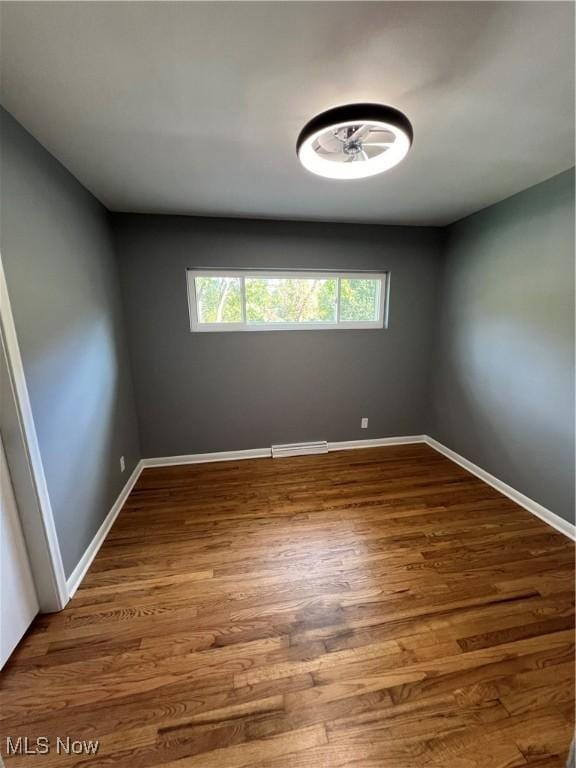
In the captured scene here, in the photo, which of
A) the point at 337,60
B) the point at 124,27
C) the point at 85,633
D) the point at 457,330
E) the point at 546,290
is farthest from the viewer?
the point at 457,330

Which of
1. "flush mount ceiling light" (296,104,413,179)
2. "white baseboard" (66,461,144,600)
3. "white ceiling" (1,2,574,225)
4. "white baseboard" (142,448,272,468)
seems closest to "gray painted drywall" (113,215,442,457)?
"white baseboard" (142,448,272,468)

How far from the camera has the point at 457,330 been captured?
116 inches

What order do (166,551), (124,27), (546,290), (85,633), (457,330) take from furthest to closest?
(457,330)
(546,290)
(166,551)
(85,633)
(124,27)

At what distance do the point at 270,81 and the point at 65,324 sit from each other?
5.27 feet

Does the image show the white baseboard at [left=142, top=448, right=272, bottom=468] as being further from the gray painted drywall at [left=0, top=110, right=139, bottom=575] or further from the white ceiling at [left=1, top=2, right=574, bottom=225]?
the white ceiling at [left=1, top=2, right=574, bottom=225]

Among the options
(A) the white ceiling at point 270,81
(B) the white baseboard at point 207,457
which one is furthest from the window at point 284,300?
(B) the white baseboard at point 207,457

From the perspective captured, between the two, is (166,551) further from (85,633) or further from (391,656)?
(391,656)

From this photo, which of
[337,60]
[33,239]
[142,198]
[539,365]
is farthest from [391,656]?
[142,198]

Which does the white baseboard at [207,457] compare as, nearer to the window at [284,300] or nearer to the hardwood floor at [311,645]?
the hardwood floor at [311,645]

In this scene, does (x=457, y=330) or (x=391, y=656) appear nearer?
(x=391, y=656)

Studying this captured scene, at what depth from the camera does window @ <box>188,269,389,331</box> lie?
2836mm

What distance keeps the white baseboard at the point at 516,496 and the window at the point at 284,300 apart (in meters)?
1.60

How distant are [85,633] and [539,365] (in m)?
3.27

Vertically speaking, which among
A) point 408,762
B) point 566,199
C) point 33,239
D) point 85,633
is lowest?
point 408,762
